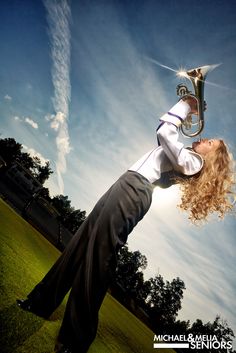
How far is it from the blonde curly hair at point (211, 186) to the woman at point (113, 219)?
1cm

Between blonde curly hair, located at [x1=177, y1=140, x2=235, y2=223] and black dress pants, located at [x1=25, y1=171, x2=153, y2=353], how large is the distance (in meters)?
0.75

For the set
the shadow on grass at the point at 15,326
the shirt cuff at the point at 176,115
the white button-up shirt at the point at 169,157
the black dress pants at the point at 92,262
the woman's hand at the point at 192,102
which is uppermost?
the woman's hand at the point at 192,102

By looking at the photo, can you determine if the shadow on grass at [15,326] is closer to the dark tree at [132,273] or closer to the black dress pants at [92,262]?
the black dress pants at [92,262]

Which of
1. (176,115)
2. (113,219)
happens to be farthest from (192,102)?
(113,219)

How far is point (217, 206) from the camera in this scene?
3.29m

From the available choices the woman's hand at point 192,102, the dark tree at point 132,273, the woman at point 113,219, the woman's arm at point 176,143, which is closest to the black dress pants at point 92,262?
the woman at point 113,219

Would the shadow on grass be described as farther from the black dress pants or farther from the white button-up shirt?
the white button-up shirt

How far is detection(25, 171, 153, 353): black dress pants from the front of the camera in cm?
206

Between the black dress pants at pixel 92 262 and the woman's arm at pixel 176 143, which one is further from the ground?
the woman's arm at pixel 176 143

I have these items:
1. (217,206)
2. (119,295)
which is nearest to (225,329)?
(119,295)

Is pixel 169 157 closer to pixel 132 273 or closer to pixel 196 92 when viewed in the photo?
pixel 196 92

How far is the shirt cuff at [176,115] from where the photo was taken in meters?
2.63

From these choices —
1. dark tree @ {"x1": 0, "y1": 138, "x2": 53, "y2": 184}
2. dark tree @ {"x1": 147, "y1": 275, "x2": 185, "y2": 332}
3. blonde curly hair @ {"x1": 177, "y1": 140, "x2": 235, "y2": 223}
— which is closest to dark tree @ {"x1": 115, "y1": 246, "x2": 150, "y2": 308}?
dark tree @ {"x1": 147, "y1": 275, "x2": 185, "y2": 332}

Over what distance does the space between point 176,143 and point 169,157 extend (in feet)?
0.57
